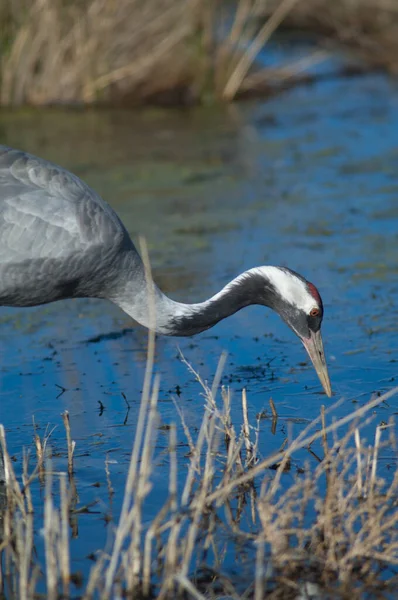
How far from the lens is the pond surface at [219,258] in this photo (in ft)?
20.1

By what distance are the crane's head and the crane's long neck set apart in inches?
0.7

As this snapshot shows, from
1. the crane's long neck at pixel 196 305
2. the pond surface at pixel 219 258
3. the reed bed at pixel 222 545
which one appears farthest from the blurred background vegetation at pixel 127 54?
the reed bed at pixel 222 545

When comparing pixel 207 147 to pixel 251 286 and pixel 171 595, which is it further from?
pixel 171 595

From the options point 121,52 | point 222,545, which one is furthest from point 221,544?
point 121,52

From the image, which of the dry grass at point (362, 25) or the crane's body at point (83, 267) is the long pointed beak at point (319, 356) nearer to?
the crane's body at point (83, 267)

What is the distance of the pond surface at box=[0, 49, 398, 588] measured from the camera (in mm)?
6113

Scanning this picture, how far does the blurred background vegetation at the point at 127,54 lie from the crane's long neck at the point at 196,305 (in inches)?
292

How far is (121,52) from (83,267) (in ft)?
27.0

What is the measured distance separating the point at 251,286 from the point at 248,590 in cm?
194

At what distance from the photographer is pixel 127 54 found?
13516 millimetres

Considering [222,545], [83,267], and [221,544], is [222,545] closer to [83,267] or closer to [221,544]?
[221,544]

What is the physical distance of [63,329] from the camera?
7.63 meters

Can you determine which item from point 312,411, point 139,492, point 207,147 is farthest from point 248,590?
point 207,147

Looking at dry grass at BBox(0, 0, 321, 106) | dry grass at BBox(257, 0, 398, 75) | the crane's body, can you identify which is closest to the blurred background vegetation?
dry grass at BBox(0, 0, 321, 106)
